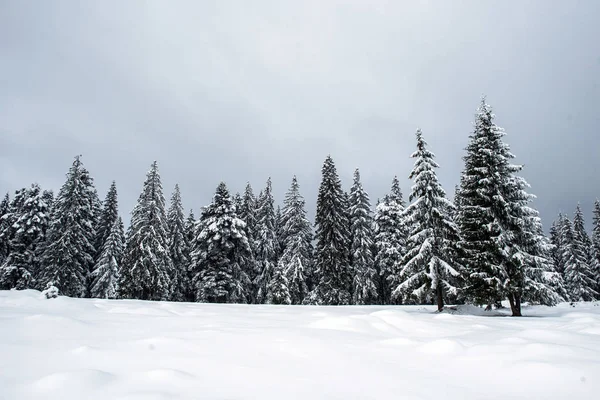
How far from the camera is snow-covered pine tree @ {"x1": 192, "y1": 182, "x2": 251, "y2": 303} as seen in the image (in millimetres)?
34406

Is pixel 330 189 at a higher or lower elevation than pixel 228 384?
higher

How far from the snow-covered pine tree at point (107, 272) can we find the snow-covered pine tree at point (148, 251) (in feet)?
13.0

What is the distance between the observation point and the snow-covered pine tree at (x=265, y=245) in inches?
1634

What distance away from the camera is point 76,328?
7.49 m

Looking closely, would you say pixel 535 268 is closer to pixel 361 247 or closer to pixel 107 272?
pixel 361 247

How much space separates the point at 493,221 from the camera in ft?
71.0

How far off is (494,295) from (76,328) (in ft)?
69.8

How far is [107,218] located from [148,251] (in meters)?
14.1

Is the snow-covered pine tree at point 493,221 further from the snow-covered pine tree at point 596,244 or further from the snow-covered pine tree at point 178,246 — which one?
the snow-covered pine tree at point 596,244

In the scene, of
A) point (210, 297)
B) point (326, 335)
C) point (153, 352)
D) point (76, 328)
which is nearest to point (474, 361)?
point (326, 335)

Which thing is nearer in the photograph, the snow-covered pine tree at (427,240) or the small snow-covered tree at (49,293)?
the small snow-covered tree at (49,293)

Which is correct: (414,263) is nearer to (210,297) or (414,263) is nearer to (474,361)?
(474,361)

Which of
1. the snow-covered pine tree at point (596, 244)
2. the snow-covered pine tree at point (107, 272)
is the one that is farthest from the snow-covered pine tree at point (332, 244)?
the snow-covered pine tree at point (596, 244)

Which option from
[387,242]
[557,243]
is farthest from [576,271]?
[387,242]
